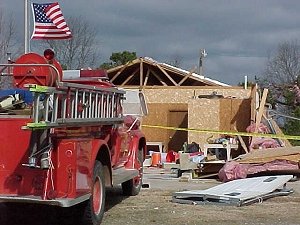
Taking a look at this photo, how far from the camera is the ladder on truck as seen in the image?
26.0 feet

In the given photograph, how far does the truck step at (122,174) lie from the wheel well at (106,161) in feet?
1.21

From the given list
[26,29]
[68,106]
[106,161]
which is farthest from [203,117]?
Result: [68,106]

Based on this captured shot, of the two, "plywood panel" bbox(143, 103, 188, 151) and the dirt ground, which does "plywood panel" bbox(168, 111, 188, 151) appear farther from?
the dirt ground

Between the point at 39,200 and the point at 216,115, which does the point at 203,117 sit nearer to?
the point at 216,115

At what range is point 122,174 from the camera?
452 inches

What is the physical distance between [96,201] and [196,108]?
15.4 m

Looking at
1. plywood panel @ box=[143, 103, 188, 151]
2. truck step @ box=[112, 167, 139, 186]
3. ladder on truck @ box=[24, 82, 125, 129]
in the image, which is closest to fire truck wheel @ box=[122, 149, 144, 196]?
truck step @ box=[112, 167, 139, 186]

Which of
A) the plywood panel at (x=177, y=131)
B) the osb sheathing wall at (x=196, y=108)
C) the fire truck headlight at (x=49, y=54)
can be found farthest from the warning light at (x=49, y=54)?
the plywood panel at (x=177, y=131)

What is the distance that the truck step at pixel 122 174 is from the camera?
35.7 feet

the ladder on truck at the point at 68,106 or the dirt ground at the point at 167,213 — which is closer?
the ladder on truck at the point at 68,106

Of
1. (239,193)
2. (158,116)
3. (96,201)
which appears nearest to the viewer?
(96,201)

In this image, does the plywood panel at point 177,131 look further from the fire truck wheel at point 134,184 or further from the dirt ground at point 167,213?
the fire truck wheel at point 134,184

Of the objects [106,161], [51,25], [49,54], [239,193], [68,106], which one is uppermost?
[51,25]

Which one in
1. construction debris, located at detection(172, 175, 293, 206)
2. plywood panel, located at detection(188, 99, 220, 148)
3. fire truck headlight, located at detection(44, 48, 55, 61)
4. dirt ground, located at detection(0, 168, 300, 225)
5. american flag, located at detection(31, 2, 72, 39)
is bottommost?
dirt ground, located at detection(0, 168, 300, 225)
